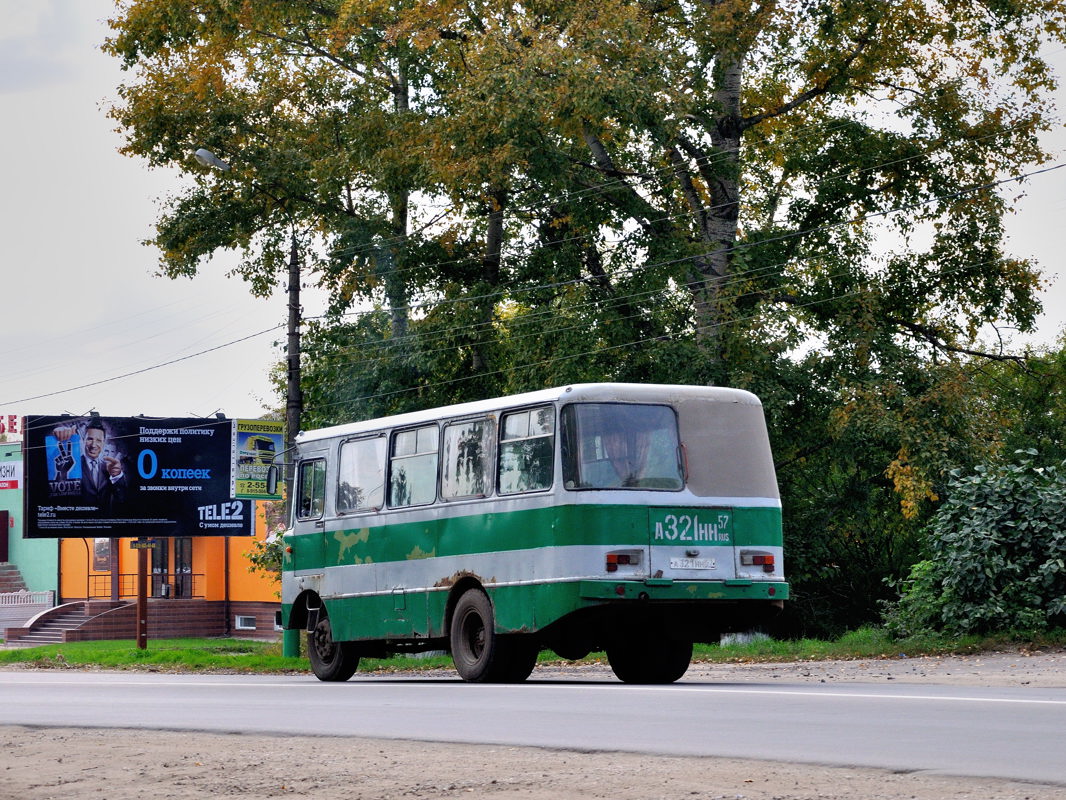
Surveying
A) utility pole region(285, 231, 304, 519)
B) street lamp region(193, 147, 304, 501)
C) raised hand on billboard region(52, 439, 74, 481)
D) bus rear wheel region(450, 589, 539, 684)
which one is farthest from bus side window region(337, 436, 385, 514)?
raised hand on billboard region(52, 439, 74, 481)

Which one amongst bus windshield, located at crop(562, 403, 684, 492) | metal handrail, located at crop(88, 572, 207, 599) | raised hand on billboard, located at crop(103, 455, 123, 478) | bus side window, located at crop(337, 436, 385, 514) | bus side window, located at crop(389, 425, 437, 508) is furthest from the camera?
metal handrail, located at crop(88, 572, 207, 599)

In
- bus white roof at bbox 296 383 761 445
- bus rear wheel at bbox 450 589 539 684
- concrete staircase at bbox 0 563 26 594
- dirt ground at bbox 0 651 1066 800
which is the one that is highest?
bus white roof at bbox 296 383 761 445

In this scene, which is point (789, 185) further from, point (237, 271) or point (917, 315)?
point (237, 271)

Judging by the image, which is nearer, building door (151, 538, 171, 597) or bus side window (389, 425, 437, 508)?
bus side window (389, 425, 437, 508)

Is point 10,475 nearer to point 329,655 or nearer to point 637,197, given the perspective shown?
point 637,197

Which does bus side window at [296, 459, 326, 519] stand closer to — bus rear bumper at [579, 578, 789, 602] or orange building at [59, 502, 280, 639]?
bus rear bumper at [579, 578, 789, 602]

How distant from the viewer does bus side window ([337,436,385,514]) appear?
21406 millimetres

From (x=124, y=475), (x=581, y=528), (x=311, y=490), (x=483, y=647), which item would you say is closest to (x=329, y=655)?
(x=311, y=490)

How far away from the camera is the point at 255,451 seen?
3494 centimetres

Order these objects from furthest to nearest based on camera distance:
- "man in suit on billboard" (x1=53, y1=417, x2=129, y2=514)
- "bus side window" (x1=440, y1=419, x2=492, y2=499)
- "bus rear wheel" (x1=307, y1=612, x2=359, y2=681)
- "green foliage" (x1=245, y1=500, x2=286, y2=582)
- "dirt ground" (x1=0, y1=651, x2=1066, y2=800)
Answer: "man in suit on billboard" (x1=53, y1=417, x2=129, y2=514), "green foliage" (x1=245, y1=500, x2=286, y2=582), "bus rear wheel" (x1=307, y1=612, x2=359, y2=681), "bus side window" (x1=440, y1=419, x2=492, y2=499), "dirt ground" (x1=0, y1=651, x2=1066, y2=800)

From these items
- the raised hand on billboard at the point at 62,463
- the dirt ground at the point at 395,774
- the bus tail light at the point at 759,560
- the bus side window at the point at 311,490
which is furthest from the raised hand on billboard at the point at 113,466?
the dirt ground at the point at 395,774

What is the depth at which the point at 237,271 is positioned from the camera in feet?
127

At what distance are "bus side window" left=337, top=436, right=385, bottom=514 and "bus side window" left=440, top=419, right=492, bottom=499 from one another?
149 cm

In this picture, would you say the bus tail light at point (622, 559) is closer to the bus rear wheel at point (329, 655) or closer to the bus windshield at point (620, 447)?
the bus windshield at point (620, 447)
